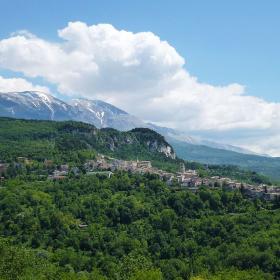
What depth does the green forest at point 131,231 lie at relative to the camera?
72.4m

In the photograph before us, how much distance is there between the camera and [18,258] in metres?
61.5

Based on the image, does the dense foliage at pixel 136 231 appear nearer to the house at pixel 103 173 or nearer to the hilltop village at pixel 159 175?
the hilltop village at pixel 159 175

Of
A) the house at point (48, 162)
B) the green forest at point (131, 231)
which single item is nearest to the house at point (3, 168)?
the green forest at point (131, 231)

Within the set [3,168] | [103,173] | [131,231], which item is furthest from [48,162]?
[131,231]

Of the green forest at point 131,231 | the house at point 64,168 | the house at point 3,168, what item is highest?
the house at point 64,168

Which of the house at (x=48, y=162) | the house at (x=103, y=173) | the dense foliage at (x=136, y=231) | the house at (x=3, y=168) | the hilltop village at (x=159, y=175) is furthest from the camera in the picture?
the house at (x=48, y=162)

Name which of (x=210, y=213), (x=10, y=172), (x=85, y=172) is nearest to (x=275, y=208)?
(x=210, y=213)

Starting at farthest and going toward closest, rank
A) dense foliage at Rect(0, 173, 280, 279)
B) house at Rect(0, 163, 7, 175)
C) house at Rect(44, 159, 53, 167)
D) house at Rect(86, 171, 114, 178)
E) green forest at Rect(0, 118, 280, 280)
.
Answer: house at Rect(44, 159, 53, 167) < house at Rect(0, 163, 7, 175) < house at Rect(86, 171, 114, 178) < dense foliage at Rect(0, 173, 280, 279) < green forest at Rect(0, 118, 280, 280)

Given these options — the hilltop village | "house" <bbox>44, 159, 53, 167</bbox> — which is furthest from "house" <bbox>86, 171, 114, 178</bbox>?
"house" <bbox>44, 159, 53, 167</bbox>

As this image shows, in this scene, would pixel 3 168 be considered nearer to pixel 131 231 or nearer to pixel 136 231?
pixel 131 231

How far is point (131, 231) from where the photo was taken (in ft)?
323

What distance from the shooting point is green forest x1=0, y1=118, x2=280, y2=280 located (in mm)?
72438

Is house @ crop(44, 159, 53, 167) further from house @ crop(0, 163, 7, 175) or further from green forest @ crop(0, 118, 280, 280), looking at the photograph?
green forest @ crop(0, 118, 280, 280)

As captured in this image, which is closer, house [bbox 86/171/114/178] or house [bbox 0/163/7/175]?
house [bbox 86/171/114/178]
